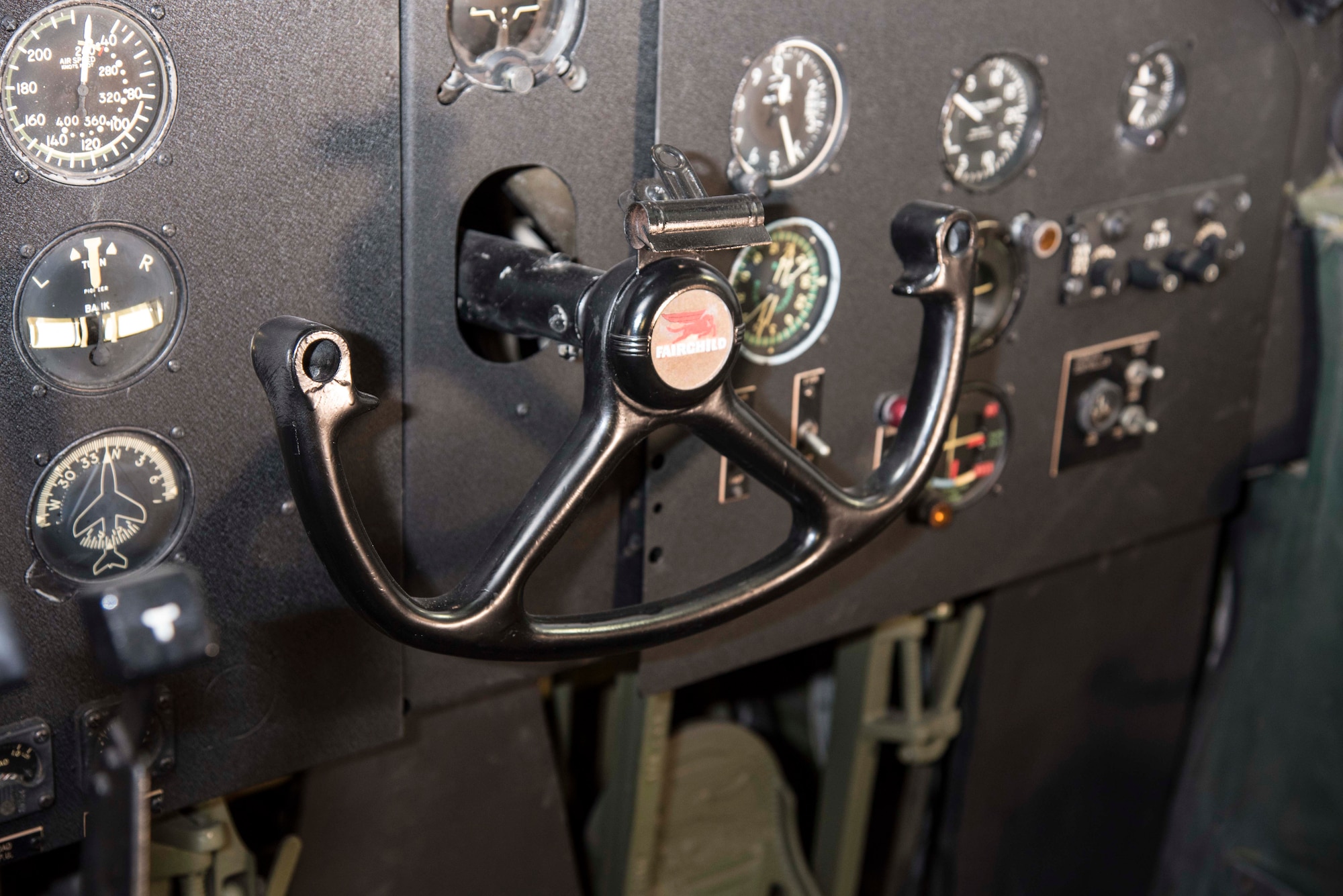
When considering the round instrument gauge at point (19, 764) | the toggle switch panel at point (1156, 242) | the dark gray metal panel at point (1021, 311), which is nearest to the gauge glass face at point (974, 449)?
the dark gray metal panel at point (1021, 311)

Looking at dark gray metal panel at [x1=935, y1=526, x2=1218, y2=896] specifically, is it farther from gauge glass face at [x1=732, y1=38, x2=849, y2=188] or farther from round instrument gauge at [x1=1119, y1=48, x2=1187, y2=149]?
gauge glass face at [x1=732, y1=38, x2=849, y2=188]

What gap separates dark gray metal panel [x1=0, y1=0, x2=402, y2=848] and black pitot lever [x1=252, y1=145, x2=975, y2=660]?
102mm

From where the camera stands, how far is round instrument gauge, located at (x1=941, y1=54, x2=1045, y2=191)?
5.19 feet

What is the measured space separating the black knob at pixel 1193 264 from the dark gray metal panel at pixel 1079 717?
1.55 ft

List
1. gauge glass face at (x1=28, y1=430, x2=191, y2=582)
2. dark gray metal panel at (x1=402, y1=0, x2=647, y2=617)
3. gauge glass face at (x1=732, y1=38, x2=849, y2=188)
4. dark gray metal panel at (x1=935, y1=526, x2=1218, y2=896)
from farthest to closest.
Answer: dark gray metal panel at (x1=935, y1=526, x2=1218, y2=896) < gauge glass face at (x1=732, y1=38, x2=849, y2=188) < dark gray metal panel at (x1=402, y1=0, x2=647, y2=617) < gauge glass face at (x1=28, y1=430, x2=191, y2=582)

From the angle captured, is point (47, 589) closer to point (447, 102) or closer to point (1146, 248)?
point (447, 102)

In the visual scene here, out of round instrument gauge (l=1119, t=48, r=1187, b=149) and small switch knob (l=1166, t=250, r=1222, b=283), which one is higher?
round instrument gauge (l=1119, t=48, r=1187, b=149)

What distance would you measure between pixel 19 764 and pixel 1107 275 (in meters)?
1.30

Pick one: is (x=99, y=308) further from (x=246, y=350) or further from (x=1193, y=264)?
(x=1193, y=264)

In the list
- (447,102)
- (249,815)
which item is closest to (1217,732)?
(249,815)

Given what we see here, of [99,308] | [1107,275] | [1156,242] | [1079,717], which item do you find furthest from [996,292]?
[99,308]

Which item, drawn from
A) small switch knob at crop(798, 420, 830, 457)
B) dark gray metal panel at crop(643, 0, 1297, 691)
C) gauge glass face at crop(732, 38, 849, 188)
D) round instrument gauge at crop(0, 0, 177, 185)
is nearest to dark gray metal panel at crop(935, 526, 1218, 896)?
dark gray metal panel at crop(643, 0, 1297, 691)

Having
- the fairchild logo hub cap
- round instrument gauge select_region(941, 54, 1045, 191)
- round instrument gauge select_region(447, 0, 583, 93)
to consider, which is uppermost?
round instrument gauge select_region(447, 0, 583, 93)

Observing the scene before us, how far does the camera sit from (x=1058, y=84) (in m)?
1.65
